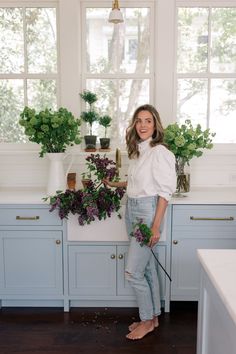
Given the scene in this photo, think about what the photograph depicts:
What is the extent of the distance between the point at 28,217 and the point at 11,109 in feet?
3.70

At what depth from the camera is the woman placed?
242 cm

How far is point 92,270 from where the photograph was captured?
2.92m

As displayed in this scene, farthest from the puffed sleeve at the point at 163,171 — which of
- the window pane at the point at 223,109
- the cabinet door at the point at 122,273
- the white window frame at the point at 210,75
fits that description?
the window pane at the point at 223,109

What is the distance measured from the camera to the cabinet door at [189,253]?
2.87 m

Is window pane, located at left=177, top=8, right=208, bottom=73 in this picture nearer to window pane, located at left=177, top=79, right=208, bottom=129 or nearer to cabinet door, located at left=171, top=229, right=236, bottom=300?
window pane, located at left=177, top=79, right=208, bottom=129

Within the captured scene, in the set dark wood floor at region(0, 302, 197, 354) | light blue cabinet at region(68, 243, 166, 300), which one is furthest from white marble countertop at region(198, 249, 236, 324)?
light blue cabinet at region(68, 243, 166, 300)

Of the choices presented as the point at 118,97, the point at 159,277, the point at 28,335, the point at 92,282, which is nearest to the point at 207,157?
the point at 118,97

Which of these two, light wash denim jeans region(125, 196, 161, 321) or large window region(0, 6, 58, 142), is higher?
large window region(0, 6, 58, 142)

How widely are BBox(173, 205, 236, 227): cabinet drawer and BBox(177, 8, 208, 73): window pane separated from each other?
1281 millimetres

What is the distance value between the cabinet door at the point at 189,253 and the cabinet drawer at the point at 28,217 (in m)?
0.91

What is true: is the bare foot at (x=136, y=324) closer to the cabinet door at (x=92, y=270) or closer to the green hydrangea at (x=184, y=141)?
the cabinet door at (x=92, y=270)

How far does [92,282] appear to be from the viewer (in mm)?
2934

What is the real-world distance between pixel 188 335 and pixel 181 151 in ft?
4.29

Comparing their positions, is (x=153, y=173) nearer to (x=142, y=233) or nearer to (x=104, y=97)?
(x=142, y=233)
